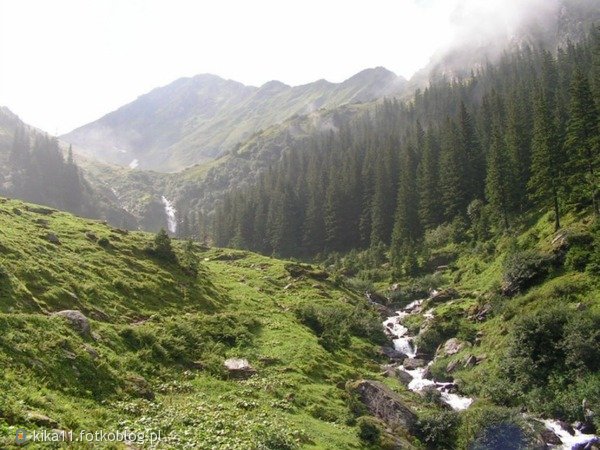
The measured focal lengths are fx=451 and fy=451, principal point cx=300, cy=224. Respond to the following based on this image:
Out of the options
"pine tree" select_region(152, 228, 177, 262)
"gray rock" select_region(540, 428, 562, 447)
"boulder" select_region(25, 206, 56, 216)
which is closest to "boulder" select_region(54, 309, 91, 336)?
"pine tree" select_region(152, 228, 177, 262)

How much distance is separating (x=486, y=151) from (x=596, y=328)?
261 ft

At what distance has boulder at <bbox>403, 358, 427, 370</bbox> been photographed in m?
44.6

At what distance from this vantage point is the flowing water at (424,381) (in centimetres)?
2815

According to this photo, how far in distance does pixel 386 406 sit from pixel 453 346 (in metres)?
18.7

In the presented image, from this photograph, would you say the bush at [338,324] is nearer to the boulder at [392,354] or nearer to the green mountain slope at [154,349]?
the green mountain slope at [154,349]

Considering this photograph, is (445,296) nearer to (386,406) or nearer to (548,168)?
(548,168)

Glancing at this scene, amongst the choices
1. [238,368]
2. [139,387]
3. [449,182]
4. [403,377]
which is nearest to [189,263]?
[238,368]

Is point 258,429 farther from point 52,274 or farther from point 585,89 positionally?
point 585,89

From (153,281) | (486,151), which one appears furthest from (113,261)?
(486,151)

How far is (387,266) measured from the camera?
90.9 m

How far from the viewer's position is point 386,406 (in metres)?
30.4

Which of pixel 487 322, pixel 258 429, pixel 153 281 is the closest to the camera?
pixel 258 429

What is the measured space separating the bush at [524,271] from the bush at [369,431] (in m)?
28.7

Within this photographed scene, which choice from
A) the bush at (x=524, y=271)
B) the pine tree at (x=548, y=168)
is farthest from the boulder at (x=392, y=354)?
the pine tree at (x=548, y=168)
